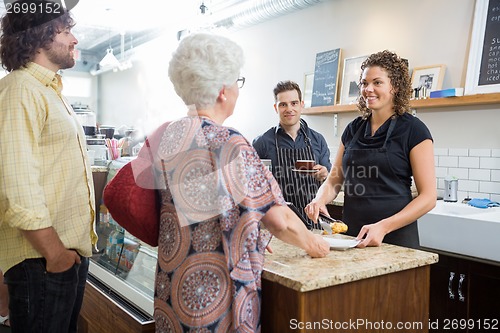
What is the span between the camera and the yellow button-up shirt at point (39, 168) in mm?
1536

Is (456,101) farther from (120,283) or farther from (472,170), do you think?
(120,283)

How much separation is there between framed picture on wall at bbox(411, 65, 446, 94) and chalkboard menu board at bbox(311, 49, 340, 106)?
3.09 feet

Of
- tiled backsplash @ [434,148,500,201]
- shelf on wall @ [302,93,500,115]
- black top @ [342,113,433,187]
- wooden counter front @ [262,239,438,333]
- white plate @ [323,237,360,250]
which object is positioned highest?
shelf on wall @ [302,93,500,115]

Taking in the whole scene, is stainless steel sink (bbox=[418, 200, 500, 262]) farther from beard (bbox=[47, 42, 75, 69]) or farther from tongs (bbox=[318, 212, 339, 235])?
beard (bbox=[47, 42, 75, 69])

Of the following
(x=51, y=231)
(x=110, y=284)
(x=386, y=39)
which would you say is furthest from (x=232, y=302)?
(x=386, y=39)

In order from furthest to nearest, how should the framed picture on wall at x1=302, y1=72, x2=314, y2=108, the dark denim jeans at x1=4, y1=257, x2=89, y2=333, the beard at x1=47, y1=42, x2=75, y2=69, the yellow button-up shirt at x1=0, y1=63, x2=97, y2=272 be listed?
the framed picture on wall at x1=302, y1=72, x2=314, y2=108
the beard at x1=47, y1=42, x2=75, y2=69
the dark denim jeans at x1=4, y1=257, x2=89, y2=333
the yellow button-up shirt at x1=0, y1=63, x2=97, y2=272

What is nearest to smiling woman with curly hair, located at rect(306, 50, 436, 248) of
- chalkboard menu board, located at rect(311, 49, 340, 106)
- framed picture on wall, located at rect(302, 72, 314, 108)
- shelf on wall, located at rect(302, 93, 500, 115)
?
shelf on wall, located at rect(302, 93, 500, 115)

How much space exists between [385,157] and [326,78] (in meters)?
2.89

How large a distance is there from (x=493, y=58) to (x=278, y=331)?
9.57ft

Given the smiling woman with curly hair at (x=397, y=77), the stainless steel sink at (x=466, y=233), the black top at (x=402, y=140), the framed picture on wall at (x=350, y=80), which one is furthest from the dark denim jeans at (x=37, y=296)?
the framed picture on wall at (x=350, y=80)

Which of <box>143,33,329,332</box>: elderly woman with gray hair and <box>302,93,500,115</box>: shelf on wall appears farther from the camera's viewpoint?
<box>302,93,500,115</box>: shelf on wall

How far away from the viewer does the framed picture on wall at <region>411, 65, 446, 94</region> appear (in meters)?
3.75

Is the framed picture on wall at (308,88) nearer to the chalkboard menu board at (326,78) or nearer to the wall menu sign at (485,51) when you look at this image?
the chalkboard menu board at (326,78)

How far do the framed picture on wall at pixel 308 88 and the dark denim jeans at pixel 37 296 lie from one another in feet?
12.4
